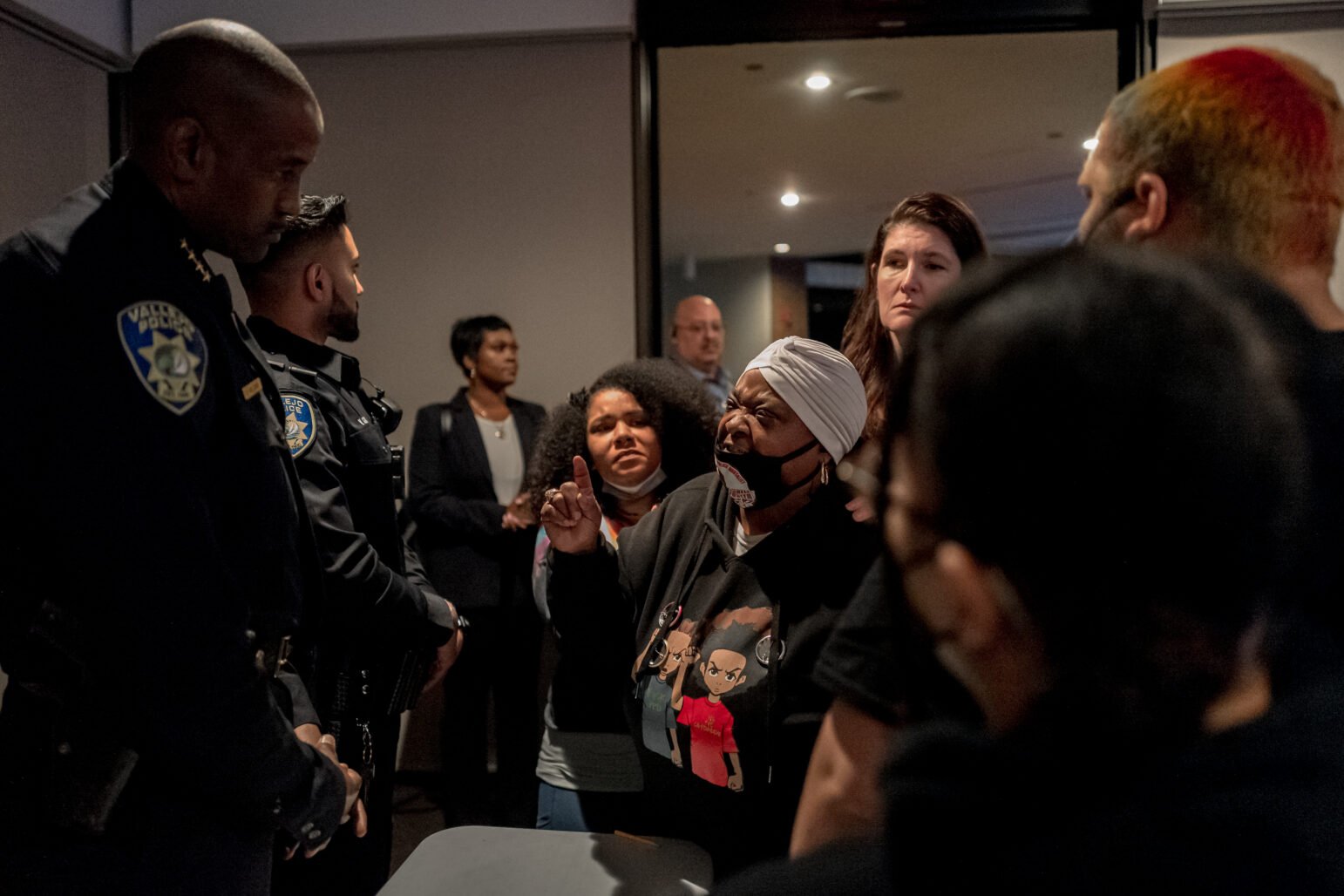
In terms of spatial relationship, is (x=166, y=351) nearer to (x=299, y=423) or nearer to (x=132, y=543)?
(x=132, y=543)

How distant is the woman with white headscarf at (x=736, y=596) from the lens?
1380 millimetres

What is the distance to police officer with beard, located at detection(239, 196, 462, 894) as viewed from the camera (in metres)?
1.78

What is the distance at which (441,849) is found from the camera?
124 centimetres

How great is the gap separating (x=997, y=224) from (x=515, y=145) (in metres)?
7.01

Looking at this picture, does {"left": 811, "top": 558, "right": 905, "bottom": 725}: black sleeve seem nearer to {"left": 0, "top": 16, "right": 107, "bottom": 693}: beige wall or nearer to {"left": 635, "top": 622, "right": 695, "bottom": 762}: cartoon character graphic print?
{"left": 635, "top": 622, "right": 695, "bottom": 762}: cartoon character graphic print

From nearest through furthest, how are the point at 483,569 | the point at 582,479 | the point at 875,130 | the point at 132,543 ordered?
the point at 132,543, the point at 582,479, the point at 483,569, the point at 875,130

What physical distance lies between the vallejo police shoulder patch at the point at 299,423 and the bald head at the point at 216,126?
51 cm

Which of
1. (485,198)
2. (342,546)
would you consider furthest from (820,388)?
(485,198)

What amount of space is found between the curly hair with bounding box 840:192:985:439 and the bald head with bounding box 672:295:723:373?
7.49 feet

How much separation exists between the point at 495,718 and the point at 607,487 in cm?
132

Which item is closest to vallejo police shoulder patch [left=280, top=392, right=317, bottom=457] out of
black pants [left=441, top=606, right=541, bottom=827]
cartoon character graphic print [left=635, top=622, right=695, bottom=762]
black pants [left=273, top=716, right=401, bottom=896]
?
black pants [left=273, top=716, right=401, bottom=896]

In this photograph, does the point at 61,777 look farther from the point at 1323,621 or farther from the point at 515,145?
the point at 515,145

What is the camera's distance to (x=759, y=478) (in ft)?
5.19

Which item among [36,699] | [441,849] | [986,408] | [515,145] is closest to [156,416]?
[36,699]
